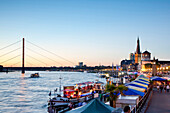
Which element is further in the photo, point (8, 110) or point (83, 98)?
point (8, 110)

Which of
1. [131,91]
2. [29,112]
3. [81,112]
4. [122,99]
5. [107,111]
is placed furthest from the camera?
[29,112]

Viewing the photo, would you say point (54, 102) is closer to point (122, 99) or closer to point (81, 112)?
point (122, 99)

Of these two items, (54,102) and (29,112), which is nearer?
(54,102)

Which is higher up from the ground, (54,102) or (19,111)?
(54,102)

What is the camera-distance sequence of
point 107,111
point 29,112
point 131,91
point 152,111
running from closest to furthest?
point 107,111, point 152,111, point 131,91, point 29,112

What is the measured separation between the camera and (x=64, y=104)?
993 inches

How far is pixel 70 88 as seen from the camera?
35.7 m

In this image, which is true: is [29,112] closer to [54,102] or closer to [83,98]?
[54,102]

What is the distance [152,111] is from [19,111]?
2126 cm

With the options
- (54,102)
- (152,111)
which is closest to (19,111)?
(54,102)

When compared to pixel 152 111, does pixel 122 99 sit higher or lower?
higher

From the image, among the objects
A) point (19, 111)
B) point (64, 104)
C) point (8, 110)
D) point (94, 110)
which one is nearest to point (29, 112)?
point (19, 111)

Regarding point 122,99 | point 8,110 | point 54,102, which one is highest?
point 122,99

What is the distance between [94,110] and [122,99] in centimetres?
600
